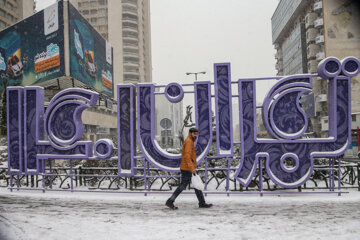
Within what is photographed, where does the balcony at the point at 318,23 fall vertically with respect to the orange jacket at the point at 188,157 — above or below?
above

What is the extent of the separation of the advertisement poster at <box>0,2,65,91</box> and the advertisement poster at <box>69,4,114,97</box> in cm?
134

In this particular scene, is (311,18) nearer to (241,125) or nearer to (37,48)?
(37,48)

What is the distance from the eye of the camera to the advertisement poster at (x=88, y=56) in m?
32.7

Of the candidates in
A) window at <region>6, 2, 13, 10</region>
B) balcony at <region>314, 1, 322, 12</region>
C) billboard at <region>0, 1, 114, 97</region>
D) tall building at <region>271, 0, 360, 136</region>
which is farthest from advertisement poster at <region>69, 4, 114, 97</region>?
window at <region>6, 2, 13, 10</region>

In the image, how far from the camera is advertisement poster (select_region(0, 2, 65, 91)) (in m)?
31.9

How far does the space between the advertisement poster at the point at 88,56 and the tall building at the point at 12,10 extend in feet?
96.1

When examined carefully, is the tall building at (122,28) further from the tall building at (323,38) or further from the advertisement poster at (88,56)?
the tall building at (323,38)

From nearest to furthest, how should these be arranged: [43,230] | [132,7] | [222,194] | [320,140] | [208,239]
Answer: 1. [208,239]
2. [43,230]
3. [320,140]
4. [222,194]
5. [132,7]

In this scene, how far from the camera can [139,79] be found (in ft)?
270

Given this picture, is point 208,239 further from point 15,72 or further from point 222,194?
point 15,72

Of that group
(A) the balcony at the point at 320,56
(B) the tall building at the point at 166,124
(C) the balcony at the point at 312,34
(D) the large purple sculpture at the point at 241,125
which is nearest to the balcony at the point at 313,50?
(C) the balcony at the point at 312,34

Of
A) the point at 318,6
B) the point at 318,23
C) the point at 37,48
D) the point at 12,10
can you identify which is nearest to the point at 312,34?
the point at 318,23

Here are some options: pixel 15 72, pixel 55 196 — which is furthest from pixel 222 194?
pixel 15 72

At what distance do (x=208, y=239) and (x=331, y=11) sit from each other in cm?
4737
